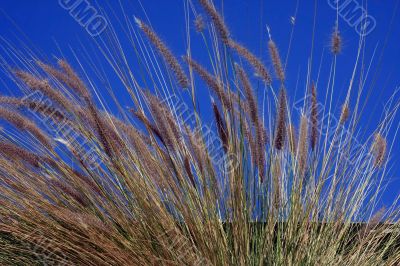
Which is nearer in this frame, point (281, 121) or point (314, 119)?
point (281, 121)

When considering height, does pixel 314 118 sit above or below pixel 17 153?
above

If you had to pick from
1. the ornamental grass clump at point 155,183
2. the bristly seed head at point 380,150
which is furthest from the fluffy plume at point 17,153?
the bristly seed head at point 380,150

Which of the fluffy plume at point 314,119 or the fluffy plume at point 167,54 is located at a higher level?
the fluffy plume at point 314,119

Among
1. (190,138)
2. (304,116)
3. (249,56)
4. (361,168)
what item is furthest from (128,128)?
(361,168)

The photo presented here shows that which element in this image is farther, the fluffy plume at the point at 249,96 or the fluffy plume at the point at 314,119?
the fluffy plume at the point at 314,119

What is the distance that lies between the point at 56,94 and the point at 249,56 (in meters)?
0.74

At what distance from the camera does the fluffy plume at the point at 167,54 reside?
2.15 m

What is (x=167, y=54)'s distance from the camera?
2.16 metres

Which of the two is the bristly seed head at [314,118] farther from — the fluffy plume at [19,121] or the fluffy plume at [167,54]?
the fluffy plume at [19,121]

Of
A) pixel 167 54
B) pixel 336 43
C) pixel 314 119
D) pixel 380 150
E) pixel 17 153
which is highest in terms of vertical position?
pixel 336 43

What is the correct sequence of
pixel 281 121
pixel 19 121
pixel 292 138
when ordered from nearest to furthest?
pixel 19 121 → pixel 281 121 → pixel 292 138

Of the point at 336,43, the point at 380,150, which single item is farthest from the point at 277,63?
the point at 380,150

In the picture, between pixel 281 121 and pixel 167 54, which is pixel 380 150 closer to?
pixel 281 121

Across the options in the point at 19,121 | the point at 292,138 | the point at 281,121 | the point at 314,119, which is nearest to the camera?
the point at 19,121
